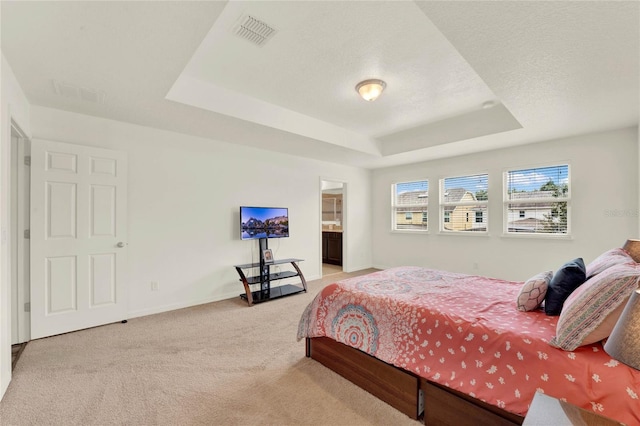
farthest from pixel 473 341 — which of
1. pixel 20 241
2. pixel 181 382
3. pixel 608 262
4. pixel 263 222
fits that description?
pixel 20 241

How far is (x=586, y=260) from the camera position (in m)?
3.97

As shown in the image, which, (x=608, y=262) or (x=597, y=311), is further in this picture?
(x=608, y=262)

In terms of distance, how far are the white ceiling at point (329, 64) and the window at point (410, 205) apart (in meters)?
1.80

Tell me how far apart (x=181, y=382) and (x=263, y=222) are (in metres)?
2.62

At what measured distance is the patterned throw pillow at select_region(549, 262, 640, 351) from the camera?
4.14 ft

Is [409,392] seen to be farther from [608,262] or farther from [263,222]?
[263,222]

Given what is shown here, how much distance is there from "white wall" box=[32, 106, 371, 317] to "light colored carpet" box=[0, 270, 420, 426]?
31.7 inches

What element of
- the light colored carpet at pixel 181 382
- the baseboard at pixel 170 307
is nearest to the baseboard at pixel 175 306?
the baseboard at pixel 170 307

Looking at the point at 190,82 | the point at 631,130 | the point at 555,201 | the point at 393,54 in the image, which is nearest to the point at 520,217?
the point at 555,201

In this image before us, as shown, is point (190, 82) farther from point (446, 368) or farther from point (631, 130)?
point (631, 130)

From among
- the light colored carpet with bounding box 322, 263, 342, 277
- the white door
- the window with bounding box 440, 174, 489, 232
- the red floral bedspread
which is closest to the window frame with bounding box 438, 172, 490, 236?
the window with bounding box 440, 174, 489, 232

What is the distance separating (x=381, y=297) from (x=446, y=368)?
0.63 m

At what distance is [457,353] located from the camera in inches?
62.8

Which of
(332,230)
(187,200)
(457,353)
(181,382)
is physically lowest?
(181,382)
